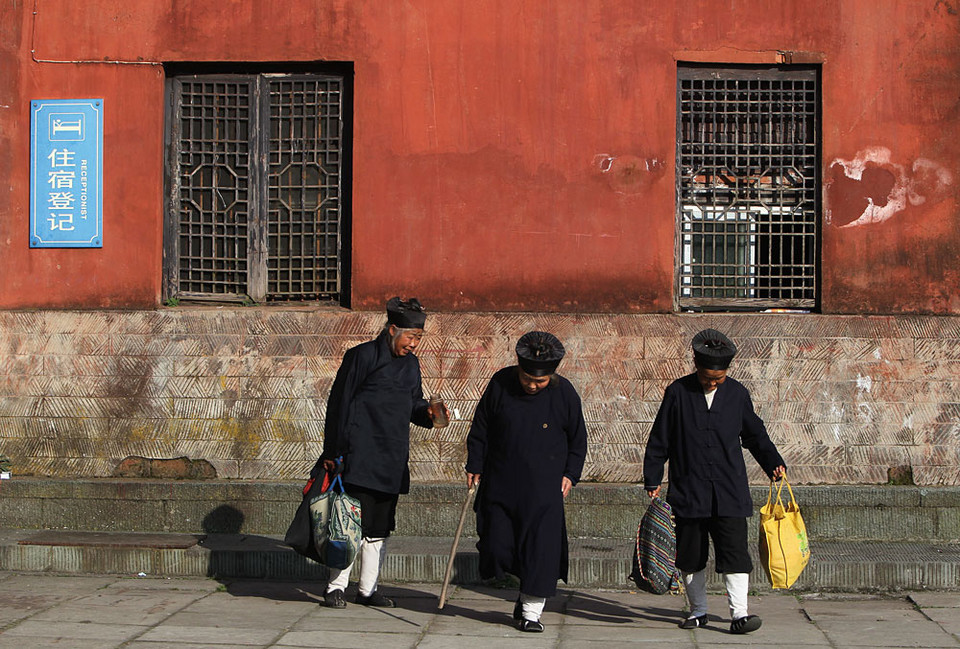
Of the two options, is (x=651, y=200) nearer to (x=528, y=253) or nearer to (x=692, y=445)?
(x=528, y=253)

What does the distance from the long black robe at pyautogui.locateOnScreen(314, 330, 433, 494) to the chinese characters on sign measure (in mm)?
3703

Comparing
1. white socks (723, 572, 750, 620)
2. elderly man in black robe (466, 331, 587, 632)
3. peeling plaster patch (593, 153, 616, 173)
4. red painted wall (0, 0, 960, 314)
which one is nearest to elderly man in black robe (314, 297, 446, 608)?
elderly man in black robe (466, 331, 587, 632)

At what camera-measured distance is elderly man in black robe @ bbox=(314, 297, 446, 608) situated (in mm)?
6734

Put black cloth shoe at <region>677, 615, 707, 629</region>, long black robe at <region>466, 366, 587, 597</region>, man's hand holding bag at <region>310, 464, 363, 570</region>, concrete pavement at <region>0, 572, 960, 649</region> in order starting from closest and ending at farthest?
concrete pavement at <region>0, 572, 960, 649</region> < long black robe at <region>466, 366, 587, 597</region> < black cloth shoe at <region>677, 615, 707, 629</region> < man's hand holding bag at <region>310, 464, 363, 570</region>

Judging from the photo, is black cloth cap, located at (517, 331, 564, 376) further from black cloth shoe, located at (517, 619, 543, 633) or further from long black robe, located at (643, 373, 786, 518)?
black cloth shoe, located at (517, 619, 543, 633)

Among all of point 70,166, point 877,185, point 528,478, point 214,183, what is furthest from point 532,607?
point 70,166

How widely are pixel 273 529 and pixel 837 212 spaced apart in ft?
16.1

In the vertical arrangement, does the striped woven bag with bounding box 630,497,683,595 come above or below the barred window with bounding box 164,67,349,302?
below

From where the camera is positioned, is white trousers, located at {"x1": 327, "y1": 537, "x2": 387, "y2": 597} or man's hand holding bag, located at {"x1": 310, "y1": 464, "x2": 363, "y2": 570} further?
white trousers, located at {"x1": 327, "y1": 537, "x2": 387, "y2": 597}

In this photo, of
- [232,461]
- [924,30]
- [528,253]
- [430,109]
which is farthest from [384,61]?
[924,30]

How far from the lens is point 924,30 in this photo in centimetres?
903

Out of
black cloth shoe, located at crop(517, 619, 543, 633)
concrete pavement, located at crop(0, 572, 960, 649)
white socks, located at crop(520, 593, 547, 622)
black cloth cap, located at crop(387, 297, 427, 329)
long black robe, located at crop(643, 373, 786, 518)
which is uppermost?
black cloth cap, located at crop(387, 297, 427, 329)

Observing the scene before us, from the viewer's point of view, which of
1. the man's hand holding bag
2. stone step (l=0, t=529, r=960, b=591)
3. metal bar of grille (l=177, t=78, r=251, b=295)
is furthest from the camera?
metal bar of grille (l=177, t=78, r=251, b=295)

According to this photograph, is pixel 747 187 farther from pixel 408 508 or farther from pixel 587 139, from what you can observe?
pixel 408 508
